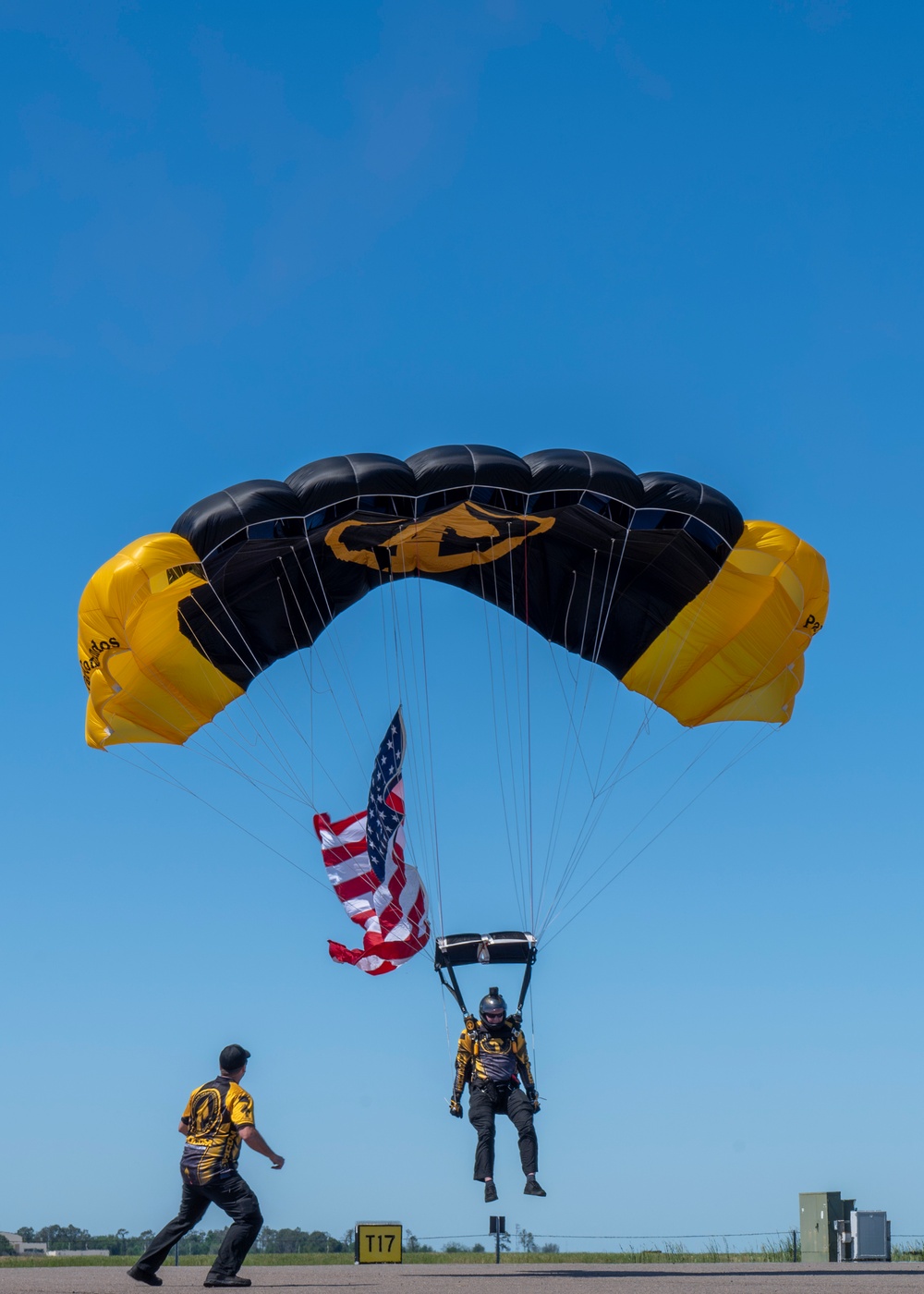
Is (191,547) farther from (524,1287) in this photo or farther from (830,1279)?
(830,1279)

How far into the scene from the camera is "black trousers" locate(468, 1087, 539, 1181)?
39.4 feet

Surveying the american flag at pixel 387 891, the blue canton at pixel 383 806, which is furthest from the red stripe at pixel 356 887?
the blue canton at pixel 383 806

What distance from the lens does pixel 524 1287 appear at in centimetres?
929

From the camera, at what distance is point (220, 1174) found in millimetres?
8992

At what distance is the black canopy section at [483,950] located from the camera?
1305cm

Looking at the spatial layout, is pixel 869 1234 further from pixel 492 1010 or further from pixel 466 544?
pixel 466 544

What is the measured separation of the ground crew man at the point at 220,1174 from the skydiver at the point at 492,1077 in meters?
3.39

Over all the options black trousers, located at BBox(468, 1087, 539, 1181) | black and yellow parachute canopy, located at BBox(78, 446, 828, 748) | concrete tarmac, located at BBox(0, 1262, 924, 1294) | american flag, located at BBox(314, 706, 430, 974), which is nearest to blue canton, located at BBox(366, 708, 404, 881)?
american flag, located at BBox(314, 706, 430, 974)

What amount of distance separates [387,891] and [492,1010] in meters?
2.40

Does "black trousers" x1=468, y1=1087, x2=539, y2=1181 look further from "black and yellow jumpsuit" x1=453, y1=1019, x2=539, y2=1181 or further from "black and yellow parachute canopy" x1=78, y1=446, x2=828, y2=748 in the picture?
"black and yellow parachute canopy" x1=78, y1=446, x2=828, y2=748

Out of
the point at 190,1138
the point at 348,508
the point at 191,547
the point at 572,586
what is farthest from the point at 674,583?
the point at 190,1138

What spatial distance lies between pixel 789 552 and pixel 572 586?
224 cm

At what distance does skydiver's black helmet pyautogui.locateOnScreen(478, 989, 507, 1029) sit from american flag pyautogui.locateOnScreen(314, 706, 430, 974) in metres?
2.04

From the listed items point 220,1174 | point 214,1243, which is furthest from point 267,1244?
point 220,1174
